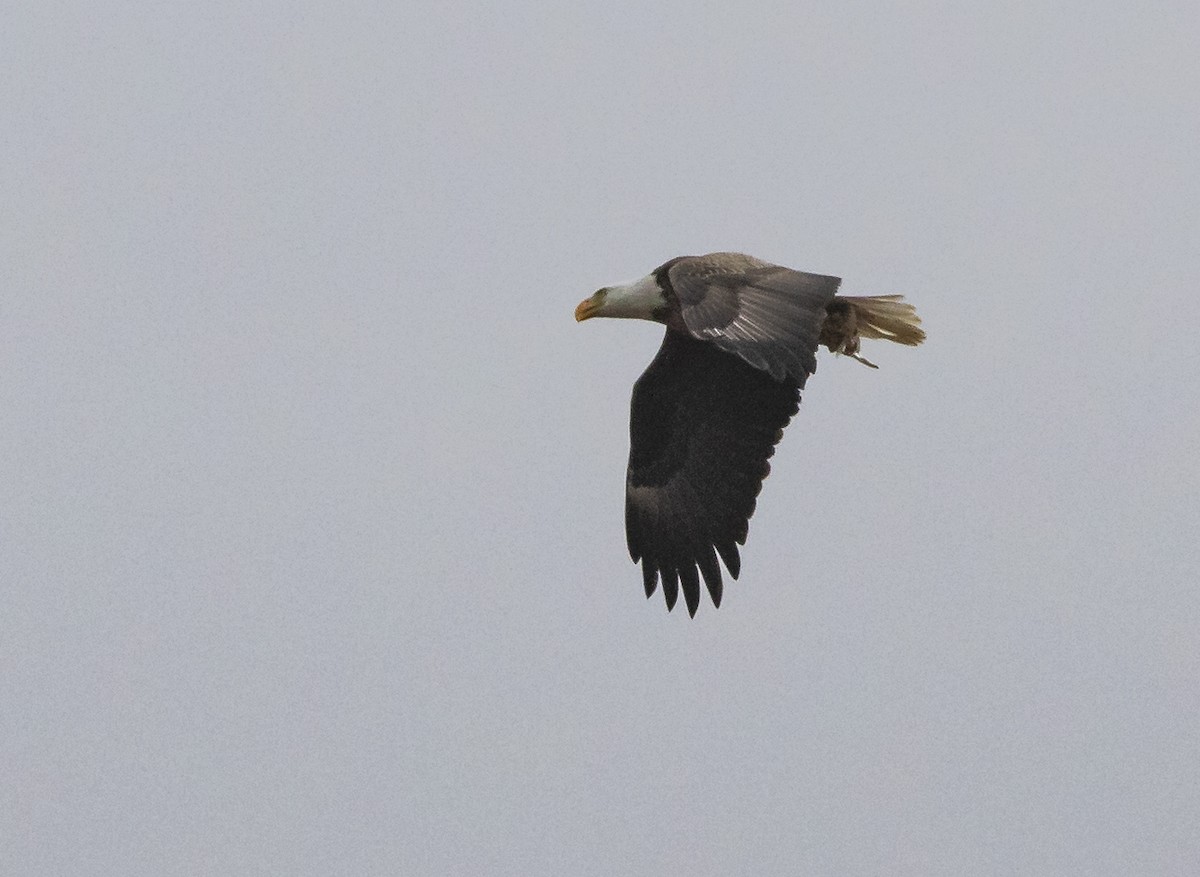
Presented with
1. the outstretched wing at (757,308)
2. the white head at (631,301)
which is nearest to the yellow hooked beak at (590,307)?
the white head at (631,301)

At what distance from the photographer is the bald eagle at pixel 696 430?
37.9 ft

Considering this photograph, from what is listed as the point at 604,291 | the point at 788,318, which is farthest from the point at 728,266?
the point at 604,291

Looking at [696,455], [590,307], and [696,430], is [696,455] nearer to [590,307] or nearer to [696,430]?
[696,430]

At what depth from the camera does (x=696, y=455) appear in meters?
11.8

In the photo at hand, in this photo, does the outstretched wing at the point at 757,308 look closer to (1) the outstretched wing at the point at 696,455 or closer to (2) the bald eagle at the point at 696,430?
(2) the bald eagle at the point at 696,430

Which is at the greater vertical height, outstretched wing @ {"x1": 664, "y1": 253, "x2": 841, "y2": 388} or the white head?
the white head

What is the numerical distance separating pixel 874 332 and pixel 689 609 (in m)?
1.74

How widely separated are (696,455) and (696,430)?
0.13m

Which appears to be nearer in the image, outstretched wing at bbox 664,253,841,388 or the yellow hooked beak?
outstretched wing at bbox 664,253,841,388

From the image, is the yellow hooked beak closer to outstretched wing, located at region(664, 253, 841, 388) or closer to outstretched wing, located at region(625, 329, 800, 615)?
outstretched wing, located at region(625, 329, 800, 615)

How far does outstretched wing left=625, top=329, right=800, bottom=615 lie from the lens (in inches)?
454

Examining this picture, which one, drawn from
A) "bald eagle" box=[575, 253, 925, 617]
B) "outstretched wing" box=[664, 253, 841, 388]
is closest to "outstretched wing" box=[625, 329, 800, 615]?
"bald eagle" box=[575, 253, 925, 617]

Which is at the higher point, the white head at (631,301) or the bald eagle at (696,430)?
the white head at (631,301)

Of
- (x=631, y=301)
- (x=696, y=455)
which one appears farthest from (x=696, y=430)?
Answer: (x=631, y=301)
